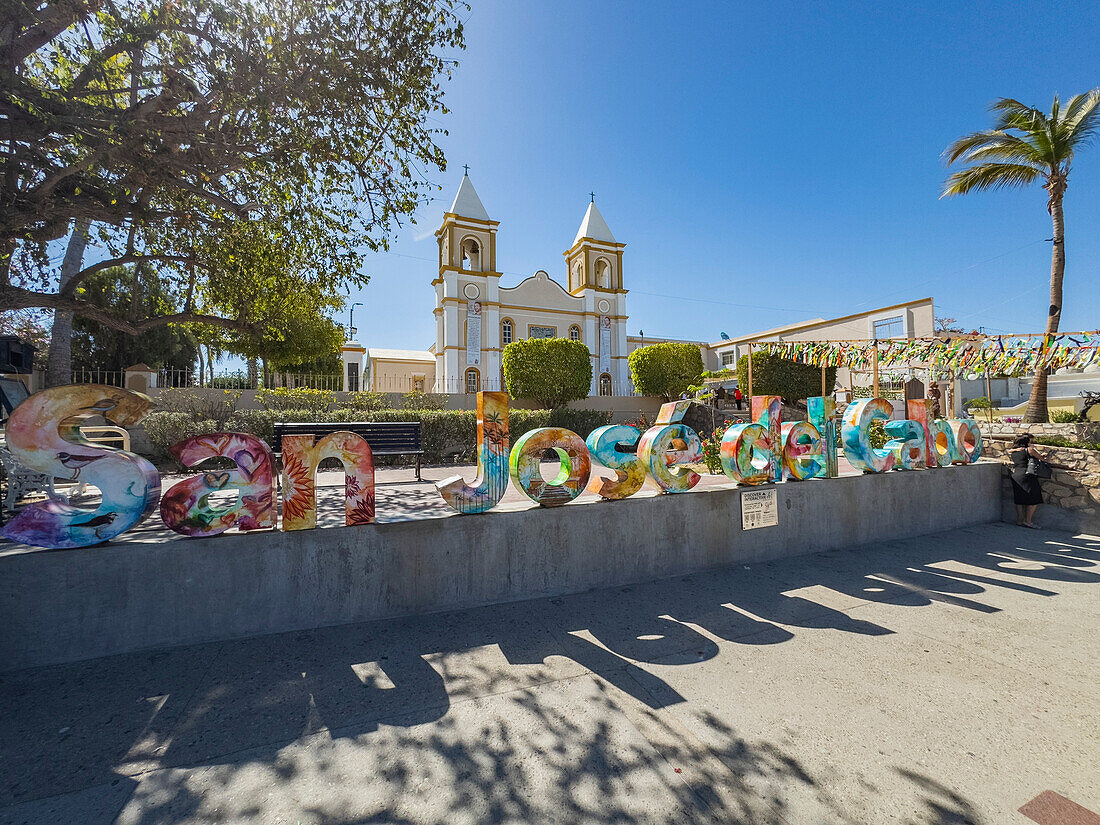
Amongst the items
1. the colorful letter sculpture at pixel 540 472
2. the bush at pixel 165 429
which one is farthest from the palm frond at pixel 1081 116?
the bush at pixel 165 429

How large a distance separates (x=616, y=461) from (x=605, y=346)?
28756 millimetres

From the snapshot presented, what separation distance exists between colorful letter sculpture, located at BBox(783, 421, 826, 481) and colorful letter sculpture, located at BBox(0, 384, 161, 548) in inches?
245

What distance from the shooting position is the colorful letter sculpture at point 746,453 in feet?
17.0

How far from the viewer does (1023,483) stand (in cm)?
696

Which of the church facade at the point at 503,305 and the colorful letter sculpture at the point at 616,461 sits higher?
the church facade at the point at 503,305

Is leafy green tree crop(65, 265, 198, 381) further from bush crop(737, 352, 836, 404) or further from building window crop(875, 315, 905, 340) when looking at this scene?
A: building window crop(875, 315, 905, 340)

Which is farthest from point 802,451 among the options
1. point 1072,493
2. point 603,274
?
point 603,274

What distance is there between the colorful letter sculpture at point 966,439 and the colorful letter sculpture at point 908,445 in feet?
3.39

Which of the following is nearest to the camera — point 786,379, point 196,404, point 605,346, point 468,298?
point 196,404

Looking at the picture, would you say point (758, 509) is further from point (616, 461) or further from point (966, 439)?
point (966, 439)

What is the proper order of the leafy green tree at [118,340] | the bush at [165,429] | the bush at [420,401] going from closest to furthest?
1. the bush at [165,429]
2. the bush at [420,401]
3. the leafy green tree at [118,340]

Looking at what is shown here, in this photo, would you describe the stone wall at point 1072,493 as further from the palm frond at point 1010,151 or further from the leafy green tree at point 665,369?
the leafy green tree at point 665,369

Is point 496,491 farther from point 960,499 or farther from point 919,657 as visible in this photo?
point 960,499

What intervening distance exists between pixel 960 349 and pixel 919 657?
853cm
